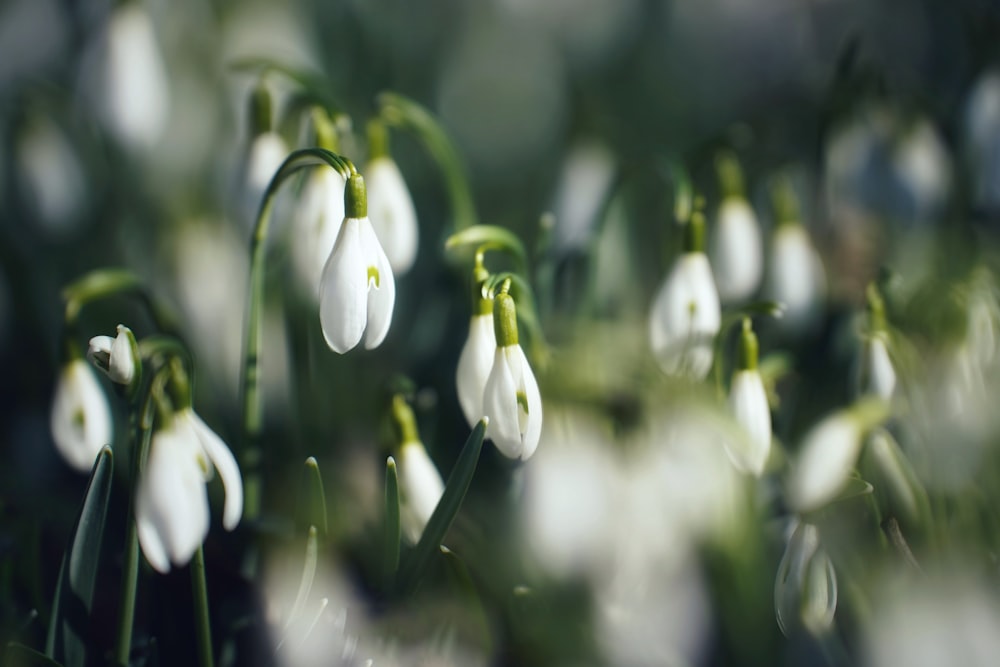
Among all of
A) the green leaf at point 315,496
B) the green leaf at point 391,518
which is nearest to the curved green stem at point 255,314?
the green leaf at point 315,496

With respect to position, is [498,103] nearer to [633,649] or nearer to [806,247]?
[806,247]

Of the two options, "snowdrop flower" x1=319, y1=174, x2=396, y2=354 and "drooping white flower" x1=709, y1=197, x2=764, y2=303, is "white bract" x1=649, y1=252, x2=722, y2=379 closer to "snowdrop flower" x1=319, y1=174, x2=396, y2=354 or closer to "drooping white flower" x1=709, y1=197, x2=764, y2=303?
"drooping white flower" x1=709, y1=197, x2=764, y2=303

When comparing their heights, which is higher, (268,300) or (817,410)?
(268,300)

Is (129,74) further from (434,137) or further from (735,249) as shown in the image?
(735,249)

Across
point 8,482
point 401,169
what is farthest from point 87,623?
point 401,169

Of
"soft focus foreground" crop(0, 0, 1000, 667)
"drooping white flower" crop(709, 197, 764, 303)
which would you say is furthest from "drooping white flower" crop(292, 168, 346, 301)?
"drooping white flower" crop(709, 197, 764, 303)

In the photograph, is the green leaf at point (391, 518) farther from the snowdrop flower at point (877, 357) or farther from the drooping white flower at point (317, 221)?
the snowdrop flower at point (877, 357)
